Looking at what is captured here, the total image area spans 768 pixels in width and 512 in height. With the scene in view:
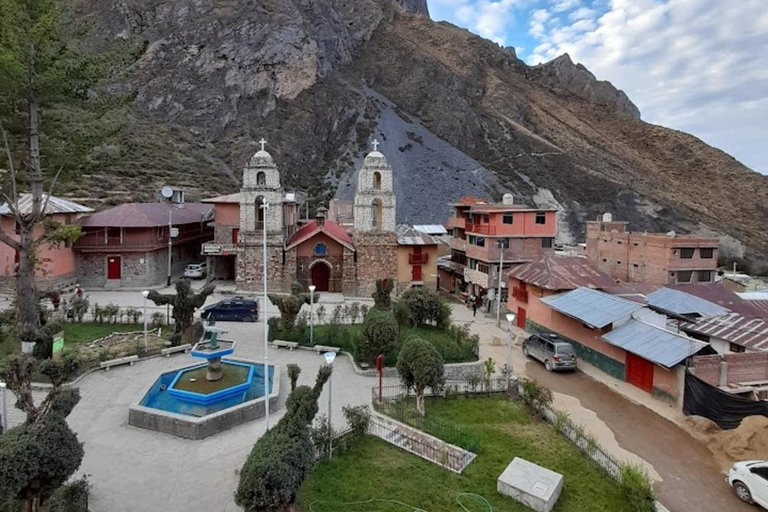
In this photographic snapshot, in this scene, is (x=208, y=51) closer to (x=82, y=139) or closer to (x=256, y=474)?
(x=82, y=139)

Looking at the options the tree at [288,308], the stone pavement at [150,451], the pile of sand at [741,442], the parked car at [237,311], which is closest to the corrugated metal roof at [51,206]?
the parked car at [237,311]

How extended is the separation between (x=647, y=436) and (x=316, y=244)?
76.9 ft

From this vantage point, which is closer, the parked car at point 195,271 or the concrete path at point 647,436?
the concrete path at point 647,436

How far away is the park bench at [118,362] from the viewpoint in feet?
55.5

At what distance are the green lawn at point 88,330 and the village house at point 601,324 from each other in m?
19.9

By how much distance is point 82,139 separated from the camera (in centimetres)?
1883

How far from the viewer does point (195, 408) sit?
44.0ft

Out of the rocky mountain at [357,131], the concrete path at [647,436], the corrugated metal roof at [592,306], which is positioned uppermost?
the rocky mountain at [357,131]

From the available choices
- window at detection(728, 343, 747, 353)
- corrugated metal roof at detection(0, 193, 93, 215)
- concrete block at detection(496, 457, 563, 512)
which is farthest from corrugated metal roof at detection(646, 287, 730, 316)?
corrugated metal roof at detection(0, 193, 93, 215)

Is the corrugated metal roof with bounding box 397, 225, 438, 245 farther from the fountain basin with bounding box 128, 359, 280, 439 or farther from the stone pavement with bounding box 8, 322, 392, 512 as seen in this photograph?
the fountain basin with bounding box 128, 359, 280, 439

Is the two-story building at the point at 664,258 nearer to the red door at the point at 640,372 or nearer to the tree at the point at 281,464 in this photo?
the red door at the point at 640,372

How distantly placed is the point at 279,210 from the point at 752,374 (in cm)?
2664

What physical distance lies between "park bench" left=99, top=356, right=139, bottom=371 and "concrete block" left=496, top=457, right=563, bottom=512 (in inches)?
555

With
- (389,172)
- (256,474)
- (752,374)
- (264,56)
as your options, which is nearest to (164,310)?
(389,172)
